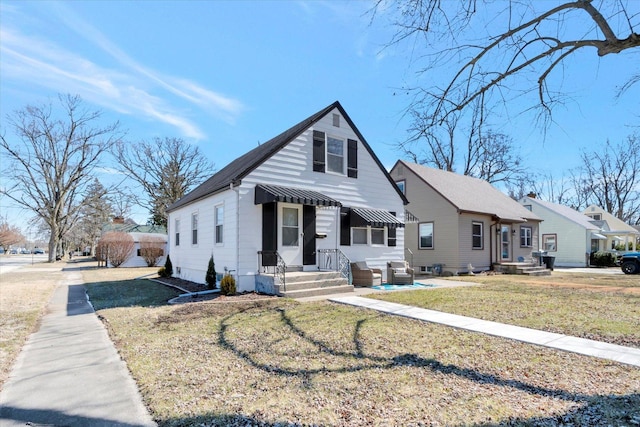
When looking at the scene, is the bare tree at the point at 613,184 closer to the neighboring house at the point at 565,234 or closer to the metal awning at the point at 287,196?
the neighboring house at the point at 565,234

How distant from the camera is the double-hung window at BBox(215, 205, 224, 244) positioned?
12.3m

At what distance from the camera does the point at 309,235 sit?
40.6ft

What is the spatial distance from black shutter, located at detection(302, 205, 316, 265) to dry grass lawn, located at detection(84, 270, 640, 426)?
17.8 feet

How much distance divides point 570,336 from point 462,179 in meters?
18.9

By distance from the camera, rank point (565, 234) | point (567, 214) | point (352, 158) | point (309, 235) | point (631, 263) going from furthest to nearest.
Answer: point (567, 214) < point (565, 234) < point (631, 263) < point (352, 158) < point (309, 235)

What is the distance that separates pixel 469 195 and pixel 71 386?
69.5 ft

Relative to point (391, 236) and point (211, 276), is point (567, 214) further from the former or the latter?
point (211, 276)

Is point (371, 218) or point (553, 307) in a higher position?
point (371, 218)

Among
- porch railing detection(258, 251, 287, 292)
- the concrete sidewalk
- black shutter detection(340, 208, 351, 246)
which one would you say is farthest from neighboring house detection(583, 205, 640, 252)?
the concrete sidewalk

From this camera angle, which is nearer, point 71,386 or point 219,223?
point 71,386

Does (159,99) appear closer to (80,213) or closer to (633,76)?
(633,76)

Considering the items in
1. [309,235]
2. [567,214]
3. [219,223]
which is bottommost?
[309,235]

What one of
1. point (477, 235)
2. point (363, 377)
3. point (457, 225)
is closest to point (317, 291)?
point (363, 377)

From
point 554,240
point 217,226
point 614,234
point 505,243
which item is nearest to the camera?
point 217,226
